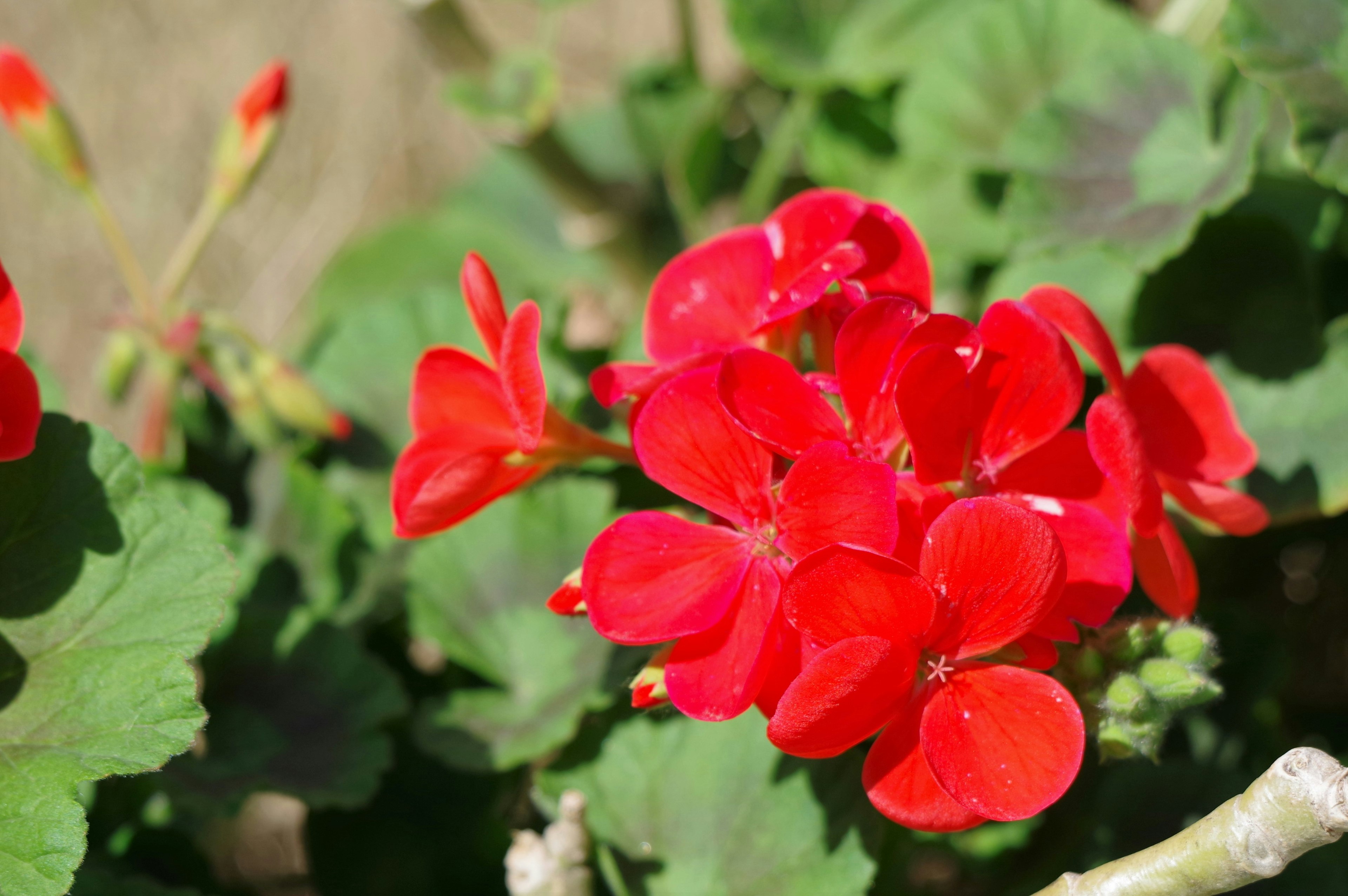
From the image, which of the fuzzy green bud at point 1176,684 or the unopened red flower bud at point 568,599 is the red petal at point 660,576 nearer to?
the unopened red flower bud at point 568,599

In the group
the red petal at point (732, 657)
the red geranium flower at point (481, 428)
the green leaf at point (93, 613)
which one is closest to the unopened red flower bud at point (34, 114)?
the green leaf at point (93, 613)

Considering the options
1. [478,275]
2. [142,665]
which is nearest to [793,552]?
[478,275]

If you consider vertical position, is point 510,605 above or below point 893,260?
below

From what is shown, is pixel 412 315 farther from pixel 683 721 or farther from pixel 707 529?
pixel 707 529

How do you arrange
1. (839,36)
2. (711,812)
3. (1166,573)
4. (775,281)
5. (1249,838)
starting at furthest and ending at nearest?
(839,36)
(711,812)
(775,281)
(1166,573)
(1249,838)

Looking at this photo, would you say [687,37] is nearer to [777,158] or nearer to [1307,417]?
[777,158]

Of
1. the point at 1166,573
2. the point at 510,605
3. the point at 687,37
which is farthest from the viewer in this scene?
the point at 687,37

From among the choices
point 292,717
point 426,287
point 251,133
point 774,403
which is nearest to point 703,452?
point 774,403
